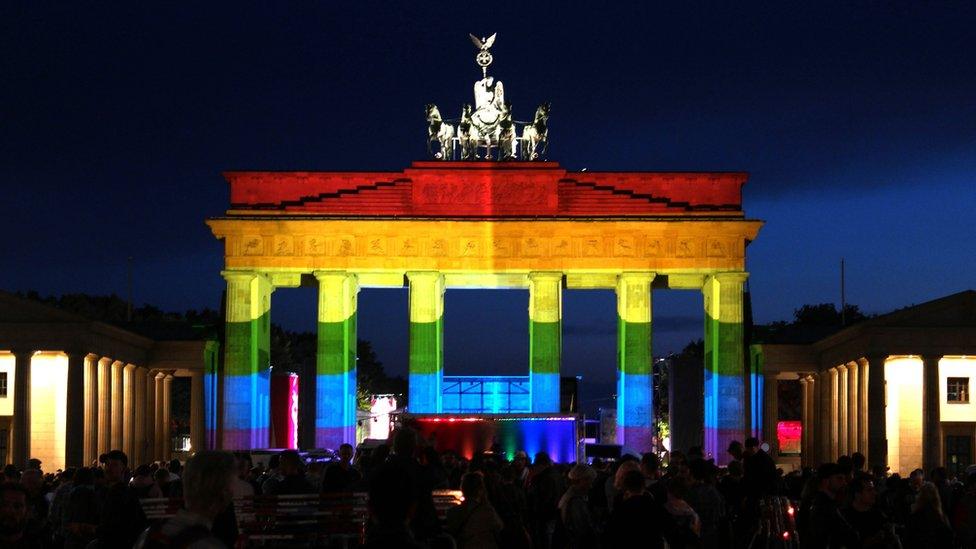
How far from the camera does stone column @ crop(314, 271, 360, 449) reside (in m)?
78.9

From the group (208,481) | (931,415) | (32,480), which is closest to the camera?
(208,481)

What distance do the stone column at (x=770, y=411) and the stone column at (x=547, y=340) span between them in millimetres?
10626

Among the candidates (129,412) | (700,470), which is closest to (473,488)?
(700,470)

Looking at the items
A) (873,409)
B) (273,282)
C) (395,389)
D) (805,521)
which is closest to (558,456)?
(873,409)

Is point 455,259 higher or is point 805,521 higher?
point 455,259

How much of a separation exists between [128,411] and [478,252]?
18645 mm

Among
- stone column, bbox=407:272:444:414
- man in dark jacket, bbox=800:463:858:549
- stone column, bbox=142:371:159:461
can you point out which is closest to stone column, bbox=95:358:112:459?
stone column, bbox=142:371:159:461

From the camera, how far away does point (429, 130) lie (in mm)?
81188

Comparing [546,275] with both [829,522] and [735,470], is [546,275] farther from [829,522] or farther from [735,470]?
[829,522]

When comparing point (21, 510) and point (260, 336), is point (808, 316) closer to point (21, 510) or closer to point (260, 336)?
point (260, 336)

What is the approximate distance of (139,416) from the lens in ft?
267

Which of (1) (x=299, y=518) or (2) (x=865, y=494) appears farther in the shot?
(1) (x=299, y=518)

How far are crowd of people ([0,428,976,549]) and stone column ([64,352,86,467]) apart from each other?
129ft

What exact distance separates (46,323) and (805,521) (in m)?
51.7
